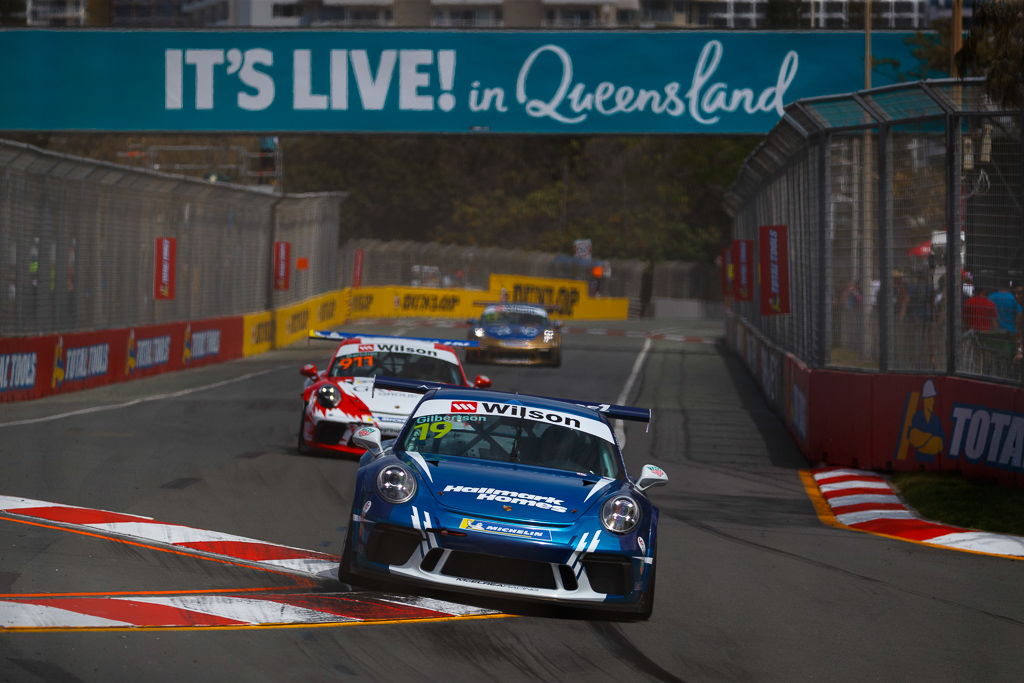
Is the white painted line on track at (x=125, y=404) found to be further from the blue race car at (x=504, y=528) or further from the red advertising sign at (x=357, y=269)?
the red advertising sign at (x=357, y=269)

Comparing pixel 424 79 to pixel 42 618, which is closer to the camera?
pixel 42 618

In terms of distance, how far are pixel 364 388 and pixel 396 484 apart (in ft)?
21.1

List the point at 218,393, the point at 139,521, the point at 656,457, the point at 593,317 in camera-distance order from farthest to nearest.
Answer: the point at 593,317, the point at 218,393, the point at 656,457, the point at 139,521

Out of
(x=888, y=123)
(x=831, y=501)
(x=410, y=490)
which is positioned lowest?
(x=831, y=501)

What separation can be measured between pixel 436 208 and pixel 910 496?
7480cm

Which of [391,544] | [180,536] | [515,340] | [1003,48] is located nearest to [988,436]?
[1003,48]

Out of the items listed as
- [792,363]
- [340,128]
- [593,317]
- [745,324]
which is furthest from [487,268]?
[792,363]

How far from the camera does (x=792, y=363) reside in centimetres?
1741

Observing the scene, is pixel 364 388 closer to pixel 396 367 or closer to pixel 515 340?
pixel 396 367

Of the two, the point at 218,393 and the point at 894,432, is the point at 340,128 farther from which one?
the point at 894,432

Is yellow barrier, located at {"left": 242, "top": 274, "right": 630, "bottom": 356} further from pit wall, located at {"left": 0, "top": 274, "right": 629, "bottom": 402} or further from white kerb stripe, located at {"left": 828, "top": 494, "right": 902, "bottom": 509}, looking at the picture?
white kerb stripe, located at {"left": 828, "top": 494, "right": 902, "bottom": 509}

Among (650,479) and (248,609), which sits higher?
(650,479)

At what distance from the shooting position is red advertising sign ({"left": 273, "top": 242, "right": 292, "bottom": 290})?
124ft

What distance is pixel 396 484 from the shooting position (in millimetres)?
7156
